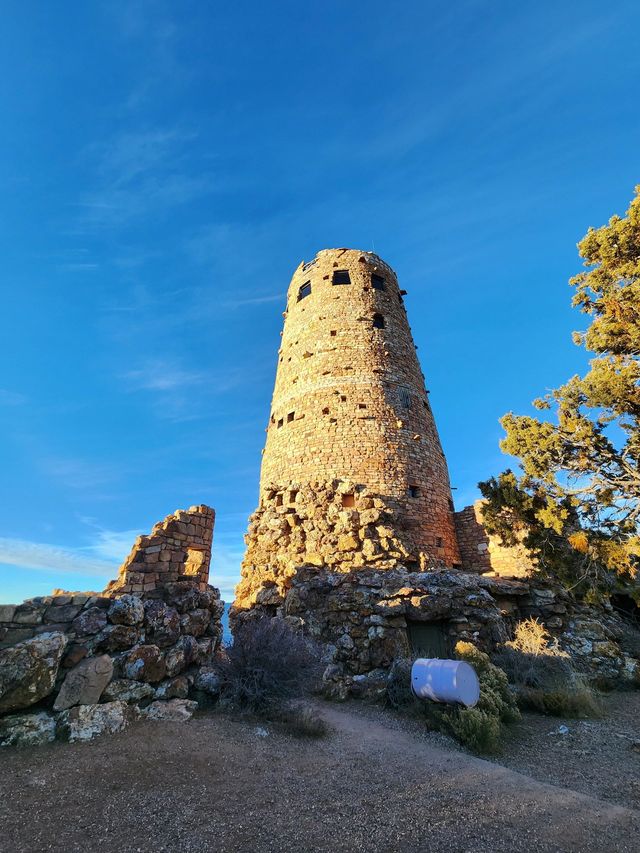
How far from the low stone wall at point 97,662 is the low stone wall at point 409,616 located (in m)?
3.99

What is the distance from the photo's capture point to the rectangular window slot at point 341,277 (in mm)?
19359

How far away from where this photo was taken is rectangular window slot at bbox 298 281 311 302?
19.8 meters

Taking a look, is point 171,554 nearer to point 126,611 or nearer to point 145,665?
point 126,611

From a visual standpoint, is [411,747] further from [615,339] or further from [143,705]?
[615,339]

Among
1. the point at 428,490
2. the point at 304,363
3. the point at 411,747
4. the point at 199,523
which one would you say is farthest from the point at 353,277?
the point at 411,747

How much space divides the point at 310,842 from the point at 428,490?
12.1 meters

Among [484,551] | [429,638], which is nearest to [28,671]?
[429,638]

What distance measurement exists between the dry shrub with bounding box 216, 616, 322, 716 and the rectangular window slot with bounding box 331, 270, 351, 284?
1531cm

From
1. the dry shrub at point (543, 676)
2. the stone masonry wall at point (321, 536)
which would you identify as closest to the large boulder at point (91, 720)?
the stone masonry wall at point (321, 536)

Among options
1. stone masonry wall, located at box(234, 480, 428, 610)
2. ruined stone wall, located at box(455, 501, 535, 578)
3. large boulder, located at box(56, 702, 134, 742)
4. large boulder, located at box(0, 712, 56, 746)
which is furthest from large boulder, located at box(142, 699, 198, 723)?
ruined stone wall, located at box(455, 501, 535, 578)

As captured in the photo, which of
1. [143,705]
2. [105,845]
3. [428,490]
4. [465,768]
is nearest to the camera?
[105,845]

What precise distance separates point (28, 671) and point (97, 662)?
785 mm

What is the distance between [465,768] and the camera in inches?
220

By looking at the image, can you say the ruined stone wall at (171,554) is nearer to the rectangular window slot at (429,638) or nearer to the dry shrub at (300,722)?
the dry shrub at (300,722)
